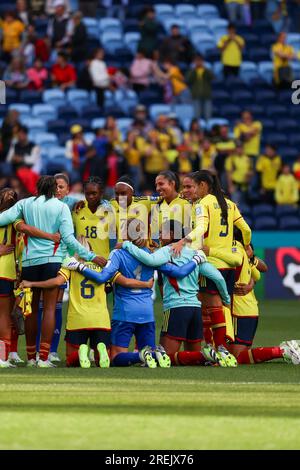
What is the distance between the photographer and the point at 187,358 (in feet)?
46.5

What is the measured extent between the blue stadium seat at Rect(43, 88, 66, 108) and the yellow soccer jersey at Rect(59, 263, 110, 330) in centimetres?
1631

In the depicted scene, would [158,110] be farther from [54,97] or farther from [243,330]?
[243,330]

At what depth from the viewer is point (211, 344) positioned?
1475 cm

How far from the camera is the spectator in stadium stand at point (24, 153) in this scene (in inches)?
1051

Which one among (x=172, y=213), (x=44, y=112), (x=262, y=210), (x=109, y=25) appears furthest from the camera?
(x=109, y=25)

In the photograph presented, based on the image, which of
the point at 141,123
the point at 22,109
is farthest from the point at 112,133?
the point at 22,109

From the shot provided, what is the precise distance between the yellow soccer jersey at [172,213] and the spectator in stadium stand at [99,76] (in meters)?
15.3

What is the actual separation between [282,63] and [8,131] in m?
7.42

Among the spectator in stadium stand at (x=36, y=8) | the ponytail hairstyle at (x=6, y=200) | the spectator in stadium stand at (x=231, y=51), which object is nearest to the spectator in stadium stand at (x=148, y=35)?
the spectator in stadium stand at (x=231, y=51)

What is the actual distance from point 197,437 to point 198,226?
513cm

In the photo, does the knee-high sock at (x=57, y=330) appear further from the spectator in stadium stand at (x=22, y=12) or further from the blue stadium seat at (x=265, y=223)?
the spectator in stadium stand at (x=22, y=12)

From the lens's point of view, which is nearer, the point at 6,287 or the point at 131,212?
the point at 6,287

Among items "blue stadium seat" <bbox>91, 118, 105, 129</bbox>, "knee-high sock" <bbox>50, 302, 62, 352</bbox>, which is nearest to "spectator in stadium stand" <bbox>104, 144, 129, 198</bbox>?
"blue stadium seat" <bbox>91, 118, 105, 129</bbox>

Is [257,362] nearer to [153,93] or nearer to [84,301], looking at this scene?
[84,301]
